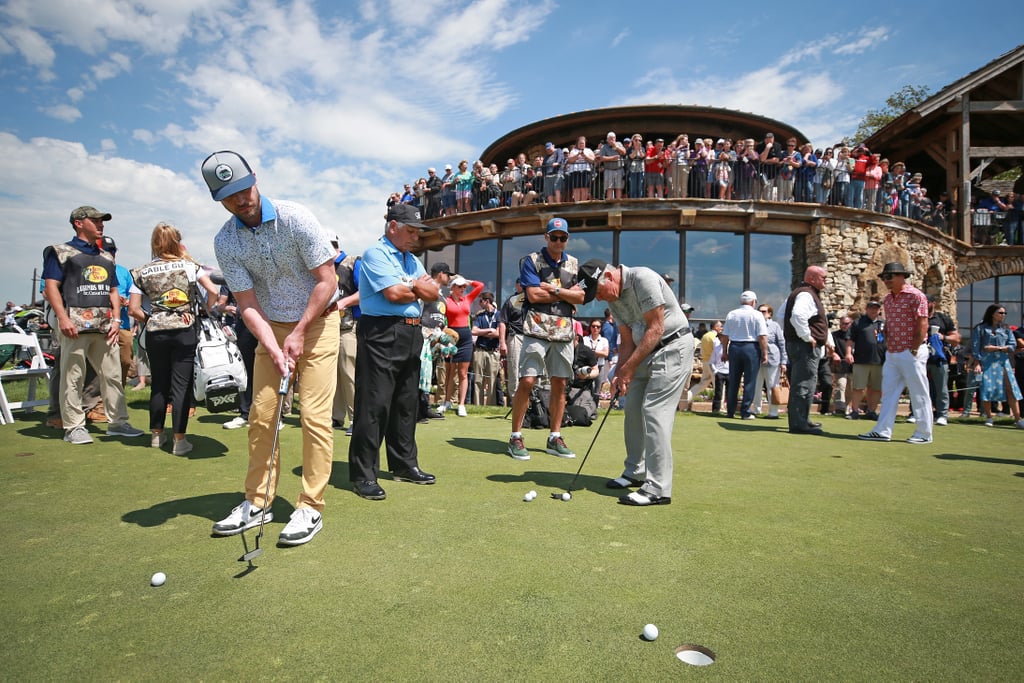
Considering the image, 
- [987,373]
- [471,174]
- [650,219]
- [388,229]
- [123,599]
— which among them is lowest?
[123,599]

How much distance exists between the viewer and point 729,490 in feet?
14.2

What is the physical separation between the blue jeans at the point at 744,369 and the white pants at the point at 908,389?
2.14 m

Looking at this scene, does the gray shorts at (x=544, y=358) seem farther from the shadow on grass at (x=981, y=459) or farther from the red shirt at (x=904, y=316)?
the red shirt at (x=904, y=316)

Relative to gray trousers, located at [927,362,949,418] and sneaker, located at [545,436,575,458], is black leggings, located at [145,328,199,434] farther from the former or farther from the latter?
gray trousers, located at [927,362,949,418]

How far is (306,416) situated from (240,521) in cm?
66

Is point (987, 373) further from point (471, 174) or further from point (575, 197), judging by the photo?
point (471, 174)

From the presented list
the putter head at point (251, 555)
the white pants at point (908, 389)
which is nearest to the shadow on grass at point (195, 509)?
the putter head at point (251, 555)

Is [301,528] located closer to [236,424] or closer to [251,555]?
[251,555]

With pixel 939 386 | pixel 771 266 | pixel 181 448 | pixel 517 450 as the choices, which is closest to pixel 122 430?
pixel 181 448

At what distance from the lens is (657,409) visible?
4.08 metres

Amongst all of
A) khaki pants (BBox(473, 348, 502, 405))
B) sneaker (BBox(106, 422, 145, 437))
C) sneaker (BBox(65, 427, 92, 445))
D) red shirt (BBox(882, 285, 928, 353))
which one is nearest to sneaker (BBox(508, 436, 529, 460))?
sneaker (BBox(106, 422, 145, 437))

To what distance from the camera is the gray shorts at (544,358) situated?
5473 mm

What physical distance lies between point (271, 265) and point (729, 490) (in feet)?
11.5

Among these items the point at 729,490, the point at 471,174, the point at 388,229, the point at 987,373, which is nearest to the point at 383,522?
the point at 388,229
